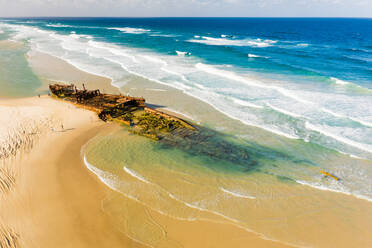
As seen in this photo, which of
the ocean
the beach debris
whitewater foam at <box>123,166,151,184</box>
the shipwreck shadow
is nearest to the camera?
the ocean

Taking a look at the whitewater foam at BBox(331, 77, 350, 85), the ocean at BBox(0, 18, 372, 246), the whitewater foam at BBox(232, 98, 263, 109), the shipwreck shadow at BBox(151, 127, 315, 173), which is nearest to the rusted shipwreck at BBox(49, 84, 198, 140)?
the shipwreck shadow at BBox(151, 127, 315, 173)

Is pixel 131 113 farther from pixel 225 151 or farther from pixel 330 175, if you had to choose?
pixel 330 175

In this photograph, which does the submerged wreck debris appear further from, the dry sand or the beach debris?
the beach debris

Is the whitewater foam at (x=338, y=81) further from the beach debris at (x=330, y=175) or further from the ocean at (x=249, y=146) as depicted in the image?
the beach debris at (x=330, y=175)

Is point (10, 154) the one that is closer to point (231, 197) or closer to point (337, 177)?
point (231, 197)

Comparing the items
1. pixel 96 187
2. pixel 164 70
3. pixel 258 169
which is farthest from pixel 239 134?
pixel 164 70

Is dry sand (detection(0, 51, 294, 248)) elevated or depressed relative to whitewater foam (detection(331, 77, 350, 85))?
depressed

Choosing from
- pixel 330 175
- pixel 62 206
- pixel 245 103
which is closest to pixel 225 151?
pixel 330 175

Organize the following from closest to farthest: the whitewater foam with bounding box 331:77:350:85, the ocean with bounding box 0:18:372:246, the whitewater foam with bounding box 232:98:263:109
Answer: the ocean with bounding box 0:18:372:246
the whitewater foam with bounding box 232:98:263:109
the whitewater foam with bounding box 331:77:350:85
